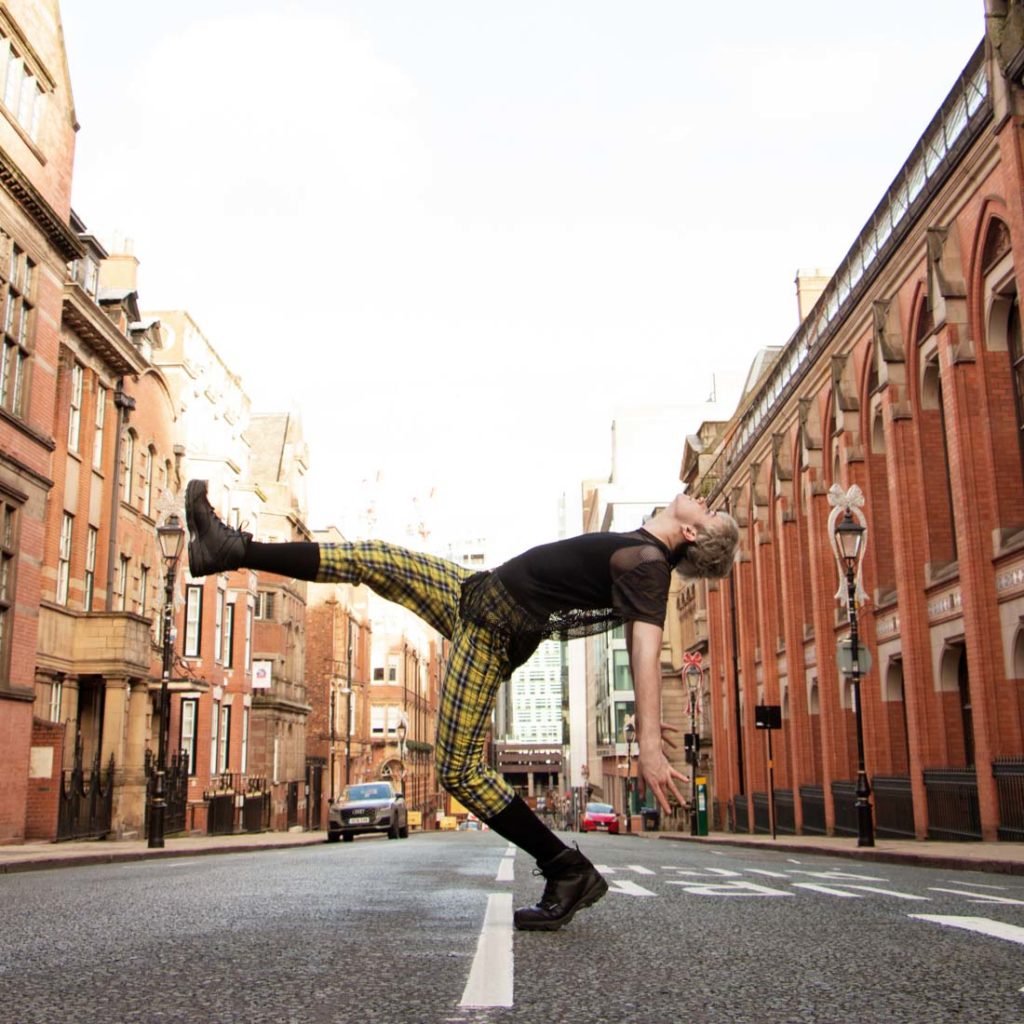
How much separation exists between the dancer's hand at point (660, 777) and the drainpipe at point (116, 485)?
28.4 metres

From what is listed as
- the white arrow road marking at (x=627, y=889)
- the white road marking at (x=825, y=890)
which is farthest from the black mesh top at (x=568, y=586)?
the white road marking at (x=825, y=890)

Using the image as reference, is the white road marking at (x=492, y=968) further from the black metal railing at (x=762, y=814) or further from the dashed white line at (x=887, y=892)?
the black metal railing at (x=762, y=814)

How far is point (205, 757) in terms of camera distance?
142ft

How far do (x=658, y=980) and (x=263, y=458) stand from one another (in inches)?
2445

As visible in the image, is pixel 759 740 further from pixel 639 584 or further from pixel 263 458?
pixel 639 584

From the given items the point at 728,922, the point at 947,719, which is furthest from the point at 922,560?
the point at 728,922

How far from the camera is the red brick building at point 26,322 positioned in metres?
22.6

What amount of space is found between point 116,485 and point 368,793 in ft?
34.9

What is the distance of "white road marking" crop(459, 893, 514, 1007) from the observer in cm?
352

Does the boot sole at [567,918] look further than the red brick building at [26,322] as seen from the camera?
No

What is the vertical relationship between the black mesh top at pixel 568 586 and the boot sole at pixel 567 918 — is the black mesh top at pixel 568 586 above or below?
above

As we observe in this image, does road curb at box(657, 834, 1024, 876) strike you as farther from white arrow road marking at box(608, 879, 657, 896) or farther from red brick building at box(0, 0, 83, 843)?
red brick building at box(0, 0, 83, 843)

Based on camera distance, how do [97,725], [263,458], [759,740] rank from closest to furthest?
1. [97,725]
2. [759,740]
3. [263,458]

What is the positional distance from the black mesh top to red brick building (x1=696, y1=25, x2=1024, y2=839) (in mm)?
17900
